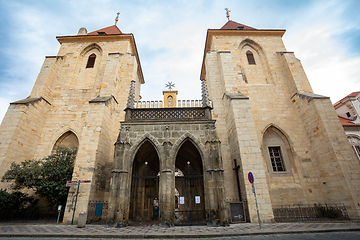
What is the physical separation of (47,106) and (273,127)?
1678cm

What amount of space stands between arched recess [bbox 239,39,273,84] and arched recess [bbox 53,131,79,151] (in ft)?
45.2

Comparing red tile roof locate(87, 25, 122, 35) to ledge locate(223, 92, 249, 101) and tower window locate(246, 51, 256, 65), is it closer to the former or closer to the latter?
tower window locate(246, 51, 256, 65)

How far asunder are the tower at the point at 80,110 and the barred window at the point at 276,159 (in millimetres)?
10750

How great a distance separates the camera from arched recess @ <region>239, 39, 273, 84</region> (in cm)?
1423

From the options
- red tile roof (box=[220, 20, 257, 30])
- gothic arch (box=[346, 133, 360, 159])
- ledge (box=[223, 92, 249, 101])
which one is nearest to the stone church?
ledge (box=[223, 92, 249, 101])

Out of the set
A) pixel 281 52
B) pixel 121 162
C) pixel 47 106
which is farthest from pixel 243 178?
pixel 47 106

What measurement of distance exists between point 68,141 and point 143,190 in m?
6.50

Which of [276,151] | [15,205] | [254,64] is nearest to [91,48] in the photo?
[15,205]

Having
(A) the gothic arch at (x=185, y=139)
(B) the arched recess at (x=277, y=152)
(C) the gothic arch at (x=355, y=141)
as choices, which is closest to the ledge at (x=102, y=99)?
(A) the gothic arch at (x=185, y=139)

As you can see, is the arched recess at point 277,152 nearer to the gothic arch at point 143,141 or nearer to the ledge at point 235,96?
the ledge at point 235,96

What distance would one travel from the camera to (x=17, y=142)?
1077 centimetres

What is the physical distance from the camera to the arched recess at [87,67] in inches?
578

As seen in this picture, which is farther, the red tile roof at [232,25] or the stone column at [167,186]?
the red tile roof at [232,25]

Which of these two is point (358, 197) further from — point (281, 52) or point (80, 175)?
point (80, 175)
